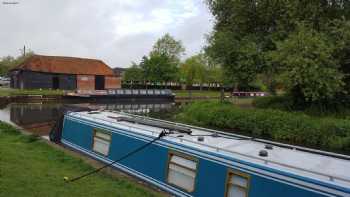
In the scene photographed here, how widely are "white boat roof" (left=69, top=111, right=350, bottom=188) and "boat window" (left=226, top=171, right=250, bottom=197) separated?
271 mm

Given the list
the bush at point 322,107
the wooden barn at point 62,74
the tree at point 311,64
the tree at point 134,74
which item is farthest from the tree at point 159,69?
the tree at point 311,64

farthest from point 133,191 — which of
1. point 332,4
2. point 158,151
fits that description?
point 332,4

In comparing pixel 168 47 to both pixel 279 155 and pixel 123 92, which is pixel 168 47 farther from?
pixel 279 155

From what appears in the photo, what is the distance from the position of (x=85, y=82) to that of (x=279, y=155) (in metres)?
38.1

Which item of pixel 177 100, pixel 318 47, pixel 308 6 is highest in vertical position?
pixel 308 6

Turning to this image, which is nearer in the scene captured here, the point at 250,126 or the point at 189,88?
the point at 250,126

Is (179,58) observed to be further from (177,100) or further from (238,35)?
(238,35)

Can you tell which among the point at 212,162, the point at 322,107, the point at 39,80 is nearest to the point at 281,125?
the point at 322,107

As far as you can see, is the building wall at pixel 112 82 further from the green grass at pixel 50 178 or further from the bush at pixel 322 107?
the green grass at pixel 50 178

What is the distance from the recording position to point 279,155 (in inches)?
241

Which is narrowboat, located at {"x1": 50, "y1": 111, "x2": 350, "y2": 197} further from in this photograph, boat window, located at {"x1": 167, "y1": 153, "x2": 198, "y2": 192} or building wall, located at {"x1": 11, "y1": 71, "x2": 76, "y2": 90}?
building wall, located at {"x1": 11, "y1": 71, "x2": 76, "y2": 90}

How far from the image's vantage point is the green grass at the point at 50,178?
5.86 meters

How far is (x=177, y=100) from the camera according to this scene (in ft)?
139

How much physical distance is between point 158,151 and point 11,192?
277cm
